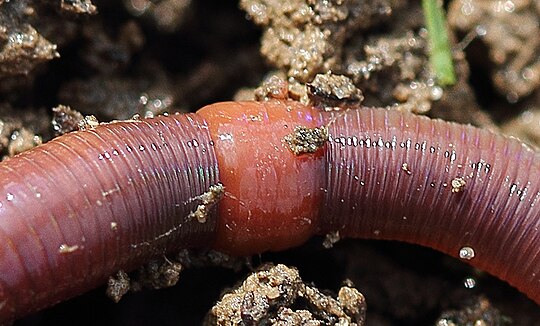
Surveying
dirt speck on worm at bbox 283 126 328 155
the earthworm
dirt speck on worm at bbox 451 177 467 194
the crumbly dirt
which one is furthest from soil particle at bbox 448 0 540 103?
dirt speck on worm at bbox 283 126 328 155

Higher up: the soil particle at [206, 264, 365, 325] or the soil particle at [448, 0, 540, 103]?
the soil particle at [448, 0, 540, 103]

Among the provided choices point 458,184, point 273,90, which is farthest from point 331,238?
point 273,90

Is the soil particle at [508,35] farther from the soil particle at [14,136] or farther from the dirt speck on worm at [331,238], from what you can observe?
the soil particle at [14,136]

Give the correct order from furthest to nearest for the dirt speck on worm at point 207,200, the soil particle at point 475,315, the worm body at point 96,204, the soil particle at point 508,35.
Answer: the soil particle at point 508,35, the soil particle at point 475,315, the dirt speck on worm at point 207,200, the worm body at point 96,204

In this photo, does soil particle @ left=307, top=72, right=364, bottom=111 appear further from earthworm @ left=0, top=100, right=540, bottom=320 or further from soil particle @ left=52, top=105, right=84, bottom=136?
soil particle @ left=52, top=105, right=84, bottom=136

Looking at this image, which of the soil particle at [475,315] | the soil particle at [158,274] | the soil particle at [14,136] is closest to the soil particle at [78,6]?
the soil particle at [14,136]

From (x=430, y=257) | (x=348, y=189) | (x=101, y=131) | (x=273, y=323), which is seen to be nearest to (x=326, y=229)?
(x=348, y=189)
